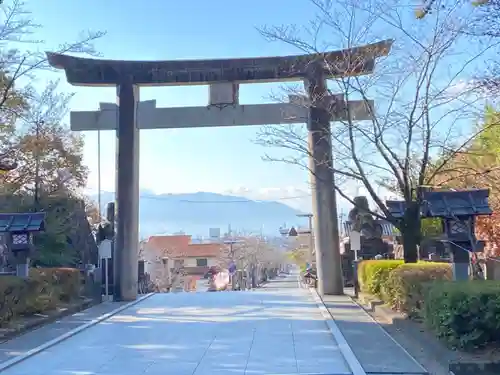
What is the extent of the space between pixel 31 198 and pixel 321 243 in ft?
35.3

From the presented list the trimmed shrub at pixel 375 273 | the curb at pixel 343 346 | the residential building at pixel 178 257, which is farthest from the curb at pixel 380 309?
the residential building at pixel 178 257

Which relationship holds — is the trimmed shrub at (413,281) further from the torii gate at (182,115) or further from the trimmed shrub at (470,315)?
the torii gate at (182,115)

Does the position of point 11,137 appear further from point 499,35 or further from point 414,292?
point 499,35

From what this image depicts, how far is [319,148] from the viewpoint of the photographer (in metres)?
16.1

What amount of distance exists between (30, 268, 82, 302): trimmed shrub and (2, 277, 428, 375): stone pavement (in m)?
1.91

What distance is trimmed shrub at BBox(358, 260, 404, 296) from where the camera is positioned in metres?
12.9

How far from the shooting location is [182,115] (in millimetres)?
17406

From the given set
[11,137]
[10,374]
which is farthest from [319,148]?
[10,374]

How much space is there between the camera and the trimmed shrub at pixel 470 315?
21.6ft

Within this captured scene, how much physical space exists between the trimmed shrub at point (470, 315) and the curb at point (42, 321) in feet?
22.5

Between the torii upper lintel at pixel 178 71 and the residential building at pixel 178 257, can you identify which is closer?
the torii upper lintel at pixel 178 71

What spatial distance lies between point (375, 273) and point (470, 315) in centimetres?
687

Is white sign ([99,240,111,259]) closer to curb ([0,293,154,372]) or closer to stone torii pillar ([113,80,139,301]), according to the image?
stone torii pillar ([113,80,139,301])

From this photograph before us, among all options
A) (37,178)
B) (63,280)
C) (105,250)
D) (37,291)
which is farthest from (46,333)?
(37,178)
